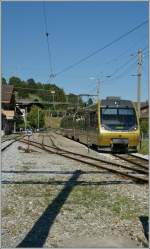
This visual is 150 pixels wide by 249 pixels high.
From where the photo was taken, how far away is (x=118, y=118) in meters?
25.9

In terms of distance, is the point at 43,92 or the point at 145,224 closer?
the point at 145,224

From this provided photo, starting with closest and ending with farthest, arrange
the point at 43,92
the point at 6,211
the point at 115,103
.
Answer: the point at 6,211 → the point at 115,103 → the point at 43,92

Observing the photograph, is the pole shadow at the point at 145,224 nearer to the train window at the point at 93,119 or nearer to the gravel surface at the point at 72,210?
the gravel surface at the point at 72,210

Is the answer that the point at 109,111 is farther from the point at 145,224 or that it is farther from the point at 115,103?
the point at 145,224

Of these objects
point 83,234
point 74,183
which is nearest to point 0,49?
point 83,234

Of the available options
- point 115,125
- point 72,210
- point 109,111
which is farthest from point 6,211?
point 109,111

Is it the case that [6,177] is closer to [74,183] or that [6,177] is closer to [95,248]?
[74,183]

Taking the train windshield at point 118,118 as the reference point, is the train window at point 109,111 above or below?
above

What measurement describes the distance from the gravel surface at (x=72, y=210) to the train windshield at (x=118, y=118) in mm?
11481

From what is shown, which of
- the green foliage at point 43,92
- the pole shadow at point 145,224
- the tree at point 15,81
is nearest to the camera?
the pole shadow at point 145,224

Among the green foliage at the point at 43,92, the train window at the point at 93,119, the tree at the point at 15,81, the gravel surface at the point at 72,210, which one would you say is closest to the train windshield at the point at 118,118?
the train window at the point at 93,119

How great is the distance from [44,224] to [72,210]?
3.87 ft

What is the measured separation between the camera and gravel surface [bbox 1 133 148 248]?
6.72 m

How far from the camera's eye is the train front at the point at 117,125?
2539cm
